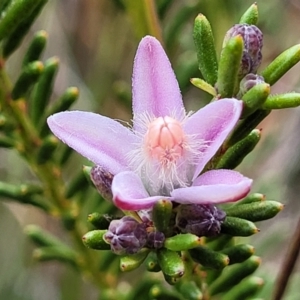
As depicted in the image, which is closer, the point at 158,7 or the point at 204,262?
the point at 204,262

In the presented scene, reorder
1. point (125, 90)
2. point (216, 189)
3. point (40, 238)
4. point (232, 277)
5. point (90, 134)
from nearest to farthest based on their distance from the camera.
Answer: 1. point (216, 189)
2. point (90, 134)
3. point (232, 277)
4. point (40, 238)
5. point (125, 90)

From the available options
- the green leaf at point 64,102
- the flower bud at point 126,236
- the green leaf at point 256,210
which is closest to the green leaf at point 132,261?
the flower bud at point 126,236

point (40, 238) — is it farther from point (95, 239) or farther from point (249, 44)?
point (249, 44)

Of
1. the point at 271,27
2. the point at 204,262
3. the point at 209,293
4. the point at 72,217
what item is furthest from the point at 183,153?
the point at 271,27

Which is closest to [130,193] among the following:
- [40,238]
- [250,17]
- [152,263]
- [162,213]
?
[162,213]

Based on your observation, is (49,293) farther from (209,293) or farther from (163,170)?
(163,170)
